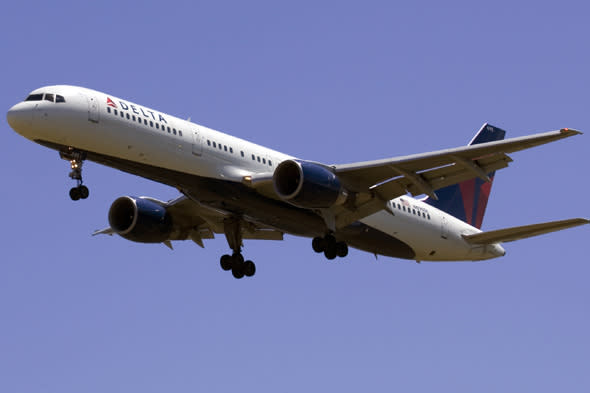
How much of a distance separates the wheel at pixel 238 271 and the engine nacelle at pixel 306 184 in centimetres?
623

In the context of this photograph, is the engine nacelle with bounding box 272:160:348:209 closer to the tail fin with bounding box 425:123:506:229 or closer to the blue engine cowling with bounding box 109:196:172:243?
the blue engine cowling with bounding box 109:196:172:243

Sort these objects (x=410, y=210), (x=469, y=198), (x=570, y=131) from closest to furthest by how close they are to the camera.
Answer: (x=570, y=131), (x=410, y=210), (x=469, y=198)

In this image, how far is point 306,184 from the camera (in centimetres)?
3509

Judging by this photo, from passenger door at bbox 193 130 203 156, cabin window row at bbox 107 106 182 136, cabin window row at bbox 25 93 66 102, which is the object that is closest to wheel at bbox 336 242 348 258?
passenger door at bbox 193 130 203 156

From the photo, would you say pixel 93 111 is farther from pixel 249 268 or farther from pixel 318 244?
pixel 249 268

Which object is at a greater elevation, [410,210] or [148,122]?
[410,210]

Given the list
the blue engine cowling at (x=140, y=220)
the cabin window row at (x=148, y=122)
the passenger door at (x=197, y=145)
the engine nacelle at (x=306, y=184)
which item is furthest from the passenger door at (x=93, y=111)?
the blue engine cowling at (x=140, y=220)

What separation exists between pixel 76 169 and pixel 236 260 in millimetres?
9128

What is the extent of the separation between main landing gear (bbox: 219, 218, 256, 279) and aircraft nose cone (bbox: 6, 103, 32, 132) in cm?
1011

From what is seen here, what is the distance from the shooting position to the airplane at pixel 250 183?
3359cm

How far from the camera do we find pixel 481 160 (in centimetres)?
3459

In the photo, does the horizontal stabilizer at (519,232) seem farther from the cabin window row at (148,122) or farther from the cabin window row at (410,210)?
the cabin window row at (148,122)

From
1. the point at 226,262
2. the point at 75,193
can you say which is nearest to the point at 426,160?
the point at 226,262

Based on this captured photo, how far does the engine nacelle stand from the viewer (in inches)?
1384
